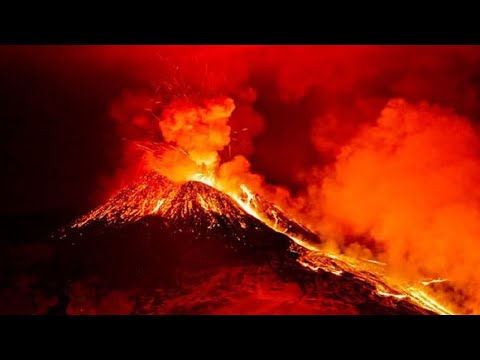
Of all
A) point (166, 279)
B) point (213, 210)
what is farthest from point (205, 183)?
point (166, 279)

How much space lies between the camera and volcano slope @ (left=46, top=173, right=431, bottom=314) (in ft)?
24.0

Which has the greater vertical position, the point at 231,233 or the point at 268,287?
the point at 231,233

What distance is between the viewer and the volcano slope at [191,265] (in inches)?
288

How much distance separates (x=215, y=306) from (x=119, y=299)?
1454 millimetres

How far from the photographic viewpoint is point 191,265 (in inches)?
322

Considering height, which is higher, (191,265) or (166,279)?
(191,265)

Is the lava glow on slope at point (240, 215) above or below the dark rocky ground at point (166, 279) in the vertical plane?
above

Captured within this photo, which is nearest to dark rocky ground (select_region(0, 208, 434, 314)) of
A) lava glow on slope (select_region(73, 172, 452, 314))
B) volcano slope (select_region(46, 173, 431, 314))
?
volcano slope (select_region(46, 173, 431, 314))

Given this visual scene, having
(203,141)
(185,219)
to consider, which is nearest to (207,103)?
(203,141)

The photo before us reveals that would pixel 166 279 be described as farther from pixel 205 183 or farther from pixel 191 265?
pixel 205 183

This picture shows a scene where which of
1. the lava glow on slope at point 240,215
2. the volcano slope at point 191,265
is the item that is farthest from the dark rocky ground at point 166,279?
the lava glow on slope at point 240,215

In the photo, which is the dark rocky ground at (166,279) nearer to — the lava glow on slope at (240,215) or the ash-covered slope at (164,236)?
the ash-covered slope at (164,236)
